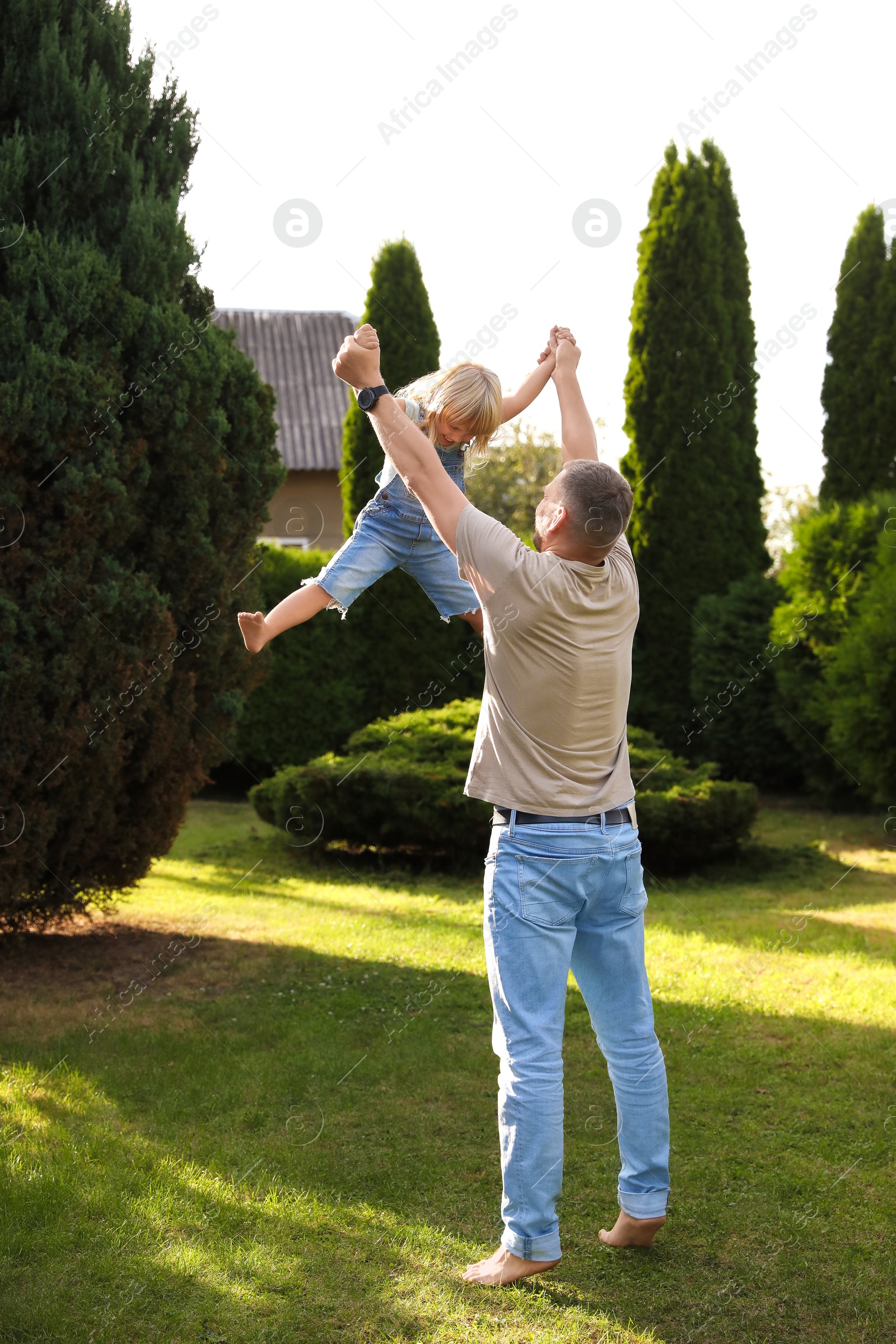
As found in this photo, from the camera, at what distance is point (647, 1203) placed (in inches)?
129

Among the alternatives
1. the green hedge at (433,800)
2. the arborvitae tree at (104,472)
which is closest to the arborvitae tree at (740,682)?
the green hedge at (433,800)

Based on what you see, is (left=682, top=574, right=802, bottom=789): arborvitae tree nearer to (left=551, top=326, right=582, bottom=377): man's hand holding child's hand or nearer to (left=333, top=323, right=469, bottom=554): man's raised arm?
(left=551, top=326, right=582, bottom=377): man's hand holding child's hand

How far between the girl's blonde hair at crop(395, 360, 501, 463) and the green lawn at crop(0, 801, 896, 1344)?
95.6 inches

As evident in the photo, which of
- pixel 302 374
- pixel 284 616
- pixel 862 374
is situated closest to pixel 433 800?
pixel 284 616

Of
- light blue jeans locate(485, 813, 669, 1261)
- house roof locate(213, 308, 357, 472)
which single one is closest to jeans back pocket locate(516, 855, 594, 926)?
light blue jeans locate(485, 813, 669, 1261)

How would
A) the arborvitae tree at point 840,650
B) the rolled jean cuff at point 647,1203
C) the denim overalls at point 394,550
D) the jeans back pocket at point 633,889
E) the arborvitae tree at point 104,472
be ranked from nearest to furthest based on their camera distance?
the jeans back pocket at point 633,889 → the rolled jean cuff at point 647,1203 → the denim overalls at point 394,550 → the arborvitae tree at point 104,472 → the arborvitae tree at point 840,650

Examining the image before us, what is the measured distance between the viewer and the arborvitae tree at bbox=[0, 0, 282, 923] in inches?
224

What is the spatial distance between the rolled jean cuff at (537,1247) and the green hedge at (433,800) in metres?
6.01

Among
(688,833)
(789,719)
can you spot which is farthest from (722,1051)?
(789,719)

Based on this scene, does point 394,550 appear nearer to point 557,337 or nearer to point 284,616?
point 284,616

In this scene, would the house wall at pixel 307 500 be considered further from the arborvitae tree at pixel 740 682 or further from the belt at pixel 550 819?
the belt at pixel 550 819

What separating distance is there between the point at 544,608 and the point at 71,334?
3915 millimetres

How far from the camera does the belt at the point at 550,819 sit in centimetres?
300

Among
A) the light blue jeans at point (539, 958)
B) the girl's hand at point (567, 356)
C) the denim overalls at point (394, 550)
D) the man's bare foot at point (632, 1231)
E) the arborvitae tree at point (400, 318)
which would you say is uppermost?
the arborvitae tree at point (400, 318)
